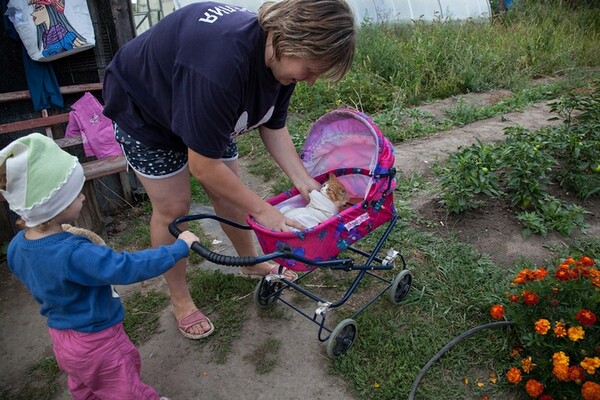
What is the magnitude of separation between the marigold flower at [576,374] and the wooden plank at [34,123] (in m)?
3.98

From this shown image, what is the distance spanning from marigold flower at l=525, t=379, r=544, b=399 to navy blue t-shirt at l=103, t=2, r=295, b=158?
156cm

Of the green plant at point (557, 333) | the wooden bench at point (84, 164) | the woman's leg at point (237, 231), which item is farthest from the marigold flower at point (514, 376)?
the wooden bench at point (84, 164)

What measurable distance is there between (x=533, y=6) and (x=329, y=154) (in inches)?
373

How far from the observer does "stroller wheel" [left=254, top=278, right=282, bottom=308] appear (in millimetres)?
2637

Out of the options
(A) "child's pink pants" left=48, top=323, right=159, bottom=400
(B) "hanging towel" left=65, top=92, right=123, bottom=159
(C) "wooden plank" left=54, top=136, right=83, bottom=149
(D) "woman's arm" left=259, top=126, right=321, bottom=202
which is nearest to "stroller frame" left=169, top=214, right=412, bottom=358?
(D) "woman's arm" left=259, top=126, right=321, bottom=202

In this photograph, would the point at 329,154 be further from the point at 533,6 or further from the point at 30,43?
the point at 533,6

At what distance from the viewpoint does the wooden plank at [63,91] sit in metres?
3.72

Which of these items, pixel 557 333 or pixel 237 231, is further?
pixel 237 231

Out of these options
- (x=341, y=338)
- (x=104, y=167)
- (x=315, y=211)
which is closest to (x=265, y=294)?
(x=341, y=338)

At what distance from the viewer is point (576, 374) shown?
5.86ft

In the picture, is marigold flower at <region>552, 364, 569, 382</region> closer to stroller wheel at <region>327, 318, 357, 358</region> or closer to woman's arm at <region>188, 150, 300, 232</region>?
stroller wheel at <region>327, 318, 357, 358</region>

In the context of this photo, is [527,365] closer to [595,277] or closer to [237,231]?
[595,277]

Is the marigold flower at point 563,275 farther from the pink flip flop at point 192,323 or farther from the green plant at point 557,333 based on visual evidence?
the pink flip flop at point 192,323

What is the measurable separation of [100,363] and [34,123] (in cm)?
279
